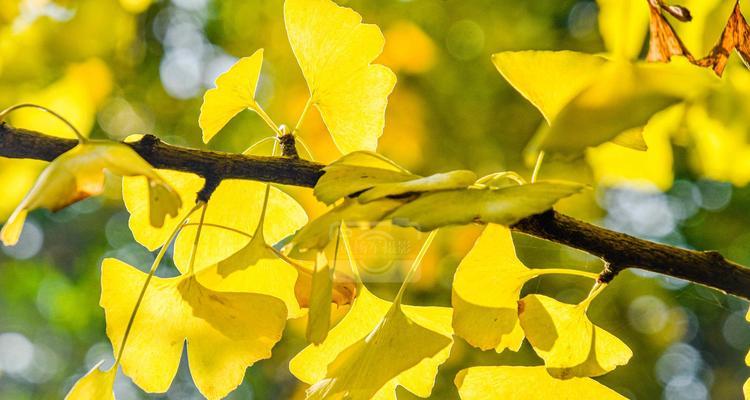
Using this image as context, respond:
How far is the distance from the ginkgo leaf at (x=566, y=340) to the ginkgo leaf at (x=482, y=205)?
8 cm

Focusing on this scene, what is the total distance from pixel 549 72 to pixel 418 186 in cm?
7

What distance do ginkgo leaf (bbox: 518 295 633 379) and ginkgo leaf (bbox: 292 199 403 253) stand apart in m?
0.09

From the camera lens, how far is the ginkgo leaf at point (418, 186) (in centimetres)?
16

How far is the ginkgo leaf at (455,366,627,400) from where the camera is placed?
256 mm

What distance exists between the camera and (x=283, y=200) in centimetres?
29

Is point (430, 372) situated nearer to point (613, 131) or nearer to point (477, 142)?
point (613, 131)

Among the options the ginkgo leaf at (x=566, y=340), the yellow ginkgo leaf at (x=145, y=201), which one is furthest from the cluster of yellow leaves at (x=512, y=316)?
the yellow ginkgo leaf at (x=145, y=201)

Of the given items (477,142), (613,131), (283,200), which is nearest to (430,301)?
(477,142)

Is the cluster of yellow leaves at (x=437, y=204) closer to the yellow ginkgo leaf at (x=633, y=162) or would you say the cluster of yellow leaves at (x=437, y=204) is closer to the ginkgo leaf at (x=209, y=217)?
the ginkgo leaf at (x=209, y=217)

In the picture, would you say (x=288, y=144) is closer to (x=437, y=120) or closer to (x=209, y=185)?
(x=209, y=185)

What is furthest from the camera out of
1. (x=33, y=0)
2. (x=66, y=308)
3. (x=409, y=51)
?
(x=66, y=308)

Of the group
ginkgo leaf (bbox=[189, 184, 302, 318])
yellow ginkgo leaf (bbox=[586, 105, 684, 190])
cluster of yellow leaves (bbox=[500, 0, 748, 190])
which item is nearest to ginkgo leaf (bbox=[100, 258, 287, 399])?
ginkgo leaf (bbox=[189, 184, 302, 318])

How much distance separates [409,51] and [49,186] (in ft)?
1.94

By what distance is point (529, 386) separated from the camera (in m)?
0.26
